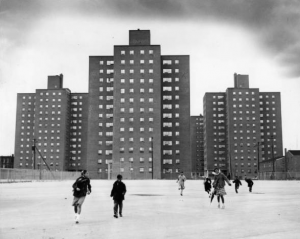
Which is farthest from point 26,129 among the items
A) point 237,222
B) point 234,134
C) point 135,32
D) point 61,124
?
point 237,222

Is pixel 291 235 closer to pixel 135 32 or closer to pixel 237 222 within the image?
pixel 237 222

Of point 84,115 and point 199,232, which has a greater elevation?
point 84,115

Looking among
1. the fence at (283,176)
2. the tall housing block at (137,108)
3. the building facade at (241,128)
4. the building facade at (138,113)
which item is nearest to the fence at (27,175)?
the tall housing block at (137,108)

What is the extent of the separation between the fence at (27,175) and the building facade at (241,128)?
10582 centimetres

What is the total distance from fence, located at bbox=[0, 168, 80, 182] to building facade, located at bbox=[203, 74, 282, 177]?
10582 cm

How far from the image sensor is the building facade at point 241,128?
17962 centimetres

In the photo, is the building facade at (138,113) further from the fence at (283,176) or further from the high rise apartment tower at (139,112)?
the fence at (283,176)

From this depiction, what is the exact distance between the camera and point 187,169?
134 m

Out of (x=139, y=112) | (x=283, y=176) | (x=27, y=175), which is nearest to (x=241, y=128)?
(x=139, y=112)

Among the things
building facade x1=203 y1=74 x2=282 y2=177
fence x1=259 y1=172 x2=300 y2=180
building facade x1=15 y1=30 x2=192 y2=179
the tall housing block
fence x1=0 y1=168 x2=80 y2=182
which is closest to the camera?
fence x1=0 y1=168 x2=80 y2=182

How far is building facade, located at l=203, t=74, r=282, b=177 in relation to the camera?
17962 centimetres

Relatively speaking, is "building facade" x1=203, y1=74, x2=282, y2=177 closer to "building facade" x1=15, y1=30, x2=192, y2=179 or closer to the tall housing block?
"building facade" x1=15, y1=30, x2=192, y2=179

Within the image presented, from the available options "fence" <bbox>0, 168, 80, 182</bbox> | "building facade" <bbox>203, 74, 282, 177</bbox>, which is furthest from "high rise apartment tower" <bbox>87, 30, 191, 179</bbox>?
"building facade" <bbox>203, 74, 282, 177</bbox>

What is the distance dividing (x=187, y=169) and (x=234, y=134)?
5379 cm
